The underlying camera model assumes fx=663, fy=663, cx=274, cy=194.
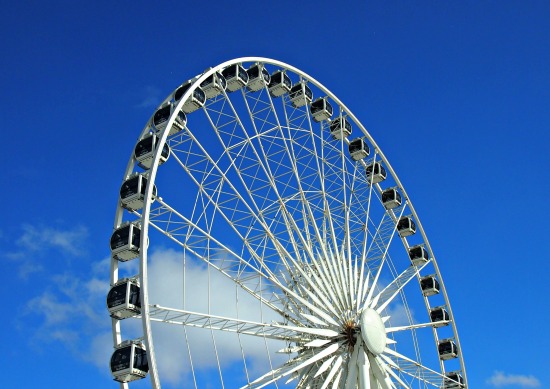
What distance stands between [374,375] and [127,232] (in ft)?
31.8

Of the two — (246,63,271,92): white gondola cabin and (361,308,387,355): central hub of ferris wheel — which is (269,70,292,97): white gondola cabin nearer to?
(246,63,271,92): white gondola cabin

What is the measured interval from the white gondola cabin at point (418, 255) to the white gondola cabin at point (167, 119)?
14.6 meters

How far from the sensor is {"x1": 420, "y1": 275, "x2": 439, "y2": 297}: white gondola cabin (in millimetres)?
31956

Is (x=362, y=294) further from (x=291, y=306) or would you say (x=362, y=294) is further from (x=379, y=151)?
(x=379, y=151)

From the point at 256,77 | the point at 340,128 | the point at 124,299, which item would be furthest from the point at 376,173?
the point at 124,299

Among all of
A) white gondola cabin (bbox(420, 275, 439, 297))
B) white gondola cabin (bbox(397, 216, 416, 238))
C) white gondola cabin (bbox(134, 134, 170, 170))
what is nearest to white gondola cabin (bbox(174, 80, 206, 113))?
white gondola cabin (bbox(134, 134, 170, 170))

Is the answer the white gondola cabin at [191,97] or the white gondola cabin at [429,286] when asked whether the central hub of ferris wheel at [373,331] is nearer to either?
the white gondola cabin at [191,97]

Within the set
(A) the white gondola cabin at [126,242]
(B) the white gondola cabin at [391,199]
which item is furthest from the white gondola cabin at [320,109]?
(A) the white gondola cabin at [126,242]

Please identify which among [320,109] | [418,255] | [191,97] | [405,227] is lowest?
[418,255]

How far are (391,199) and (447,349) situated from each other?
24.6 feet

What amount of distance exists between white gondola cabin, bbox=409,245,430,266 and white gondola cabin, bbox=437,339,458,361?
3.86 meters

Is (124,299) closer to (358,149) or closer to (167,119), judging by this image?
(167,119)

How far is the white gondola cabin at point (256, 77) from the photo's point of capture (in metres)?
26.5

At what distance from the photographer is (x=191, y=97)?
22.5 meters
